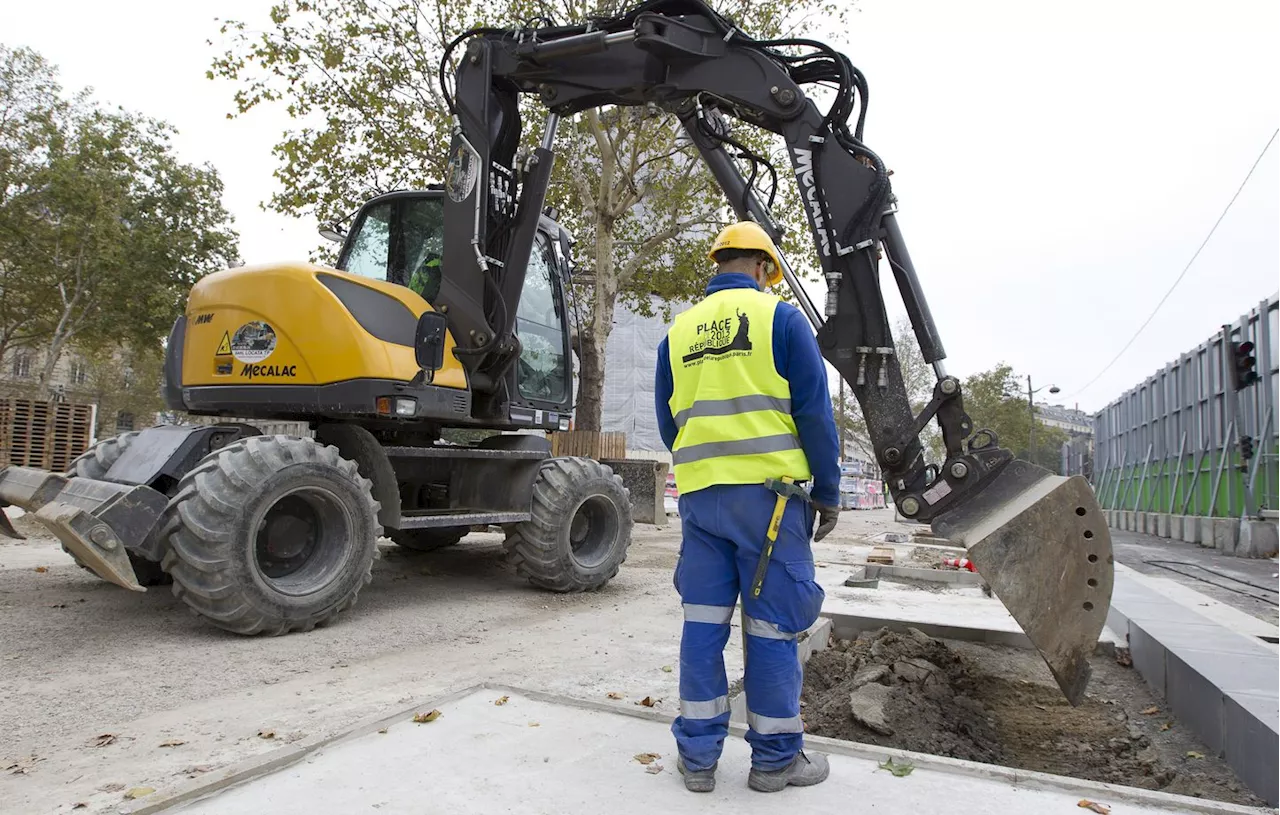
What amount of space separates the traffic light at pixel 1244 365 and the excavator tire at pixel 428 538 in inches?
560

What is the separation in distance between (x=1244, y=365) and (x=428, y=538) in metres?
14.6

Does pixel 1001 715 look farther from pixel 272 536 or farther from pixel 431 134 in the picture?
pixel 431 134

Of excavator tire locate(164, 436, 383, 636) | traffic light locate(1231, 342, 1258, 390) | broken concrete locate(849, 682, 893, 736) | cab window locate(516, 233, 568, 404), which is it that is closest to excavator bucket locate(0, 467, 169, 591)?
excavator tire locate(164, 436, 383, 636)

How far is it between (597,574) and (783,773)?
4.67m

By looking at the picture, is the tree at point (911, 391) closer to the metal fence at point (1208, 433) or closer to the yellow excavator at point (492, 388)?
the yellow excavator at point (492, 388)

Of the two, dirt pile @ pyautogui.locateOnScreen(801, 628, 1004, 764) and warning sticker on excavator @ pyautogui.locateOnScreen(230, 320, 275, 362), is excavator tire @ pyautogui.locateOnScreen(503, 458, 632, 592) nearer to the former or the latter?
warning sticker on excavator @ pyautogui.locateOnScreen(230, 320, 275, 362)

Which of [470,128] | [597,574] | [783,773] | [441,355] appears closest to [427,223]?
[470,128]

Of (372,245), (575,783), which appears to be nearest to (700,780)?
(575,783)

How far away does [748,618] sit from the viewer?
9.89ft

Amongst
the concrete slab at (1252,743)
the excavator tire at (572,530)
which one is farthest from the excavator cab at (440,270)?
the concrete slab at (1252,743)

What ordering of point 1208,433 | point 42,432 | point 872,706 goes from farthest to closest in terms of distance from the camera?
point 42,432
point 1208,433
point 872,706

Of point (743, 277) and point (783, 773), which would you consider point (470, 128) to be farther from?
point (783, 773)

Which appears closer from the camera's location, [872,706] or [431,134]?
[872,706]

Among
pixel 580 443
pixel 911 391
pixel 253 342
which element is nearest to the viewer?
pixel 253 342
